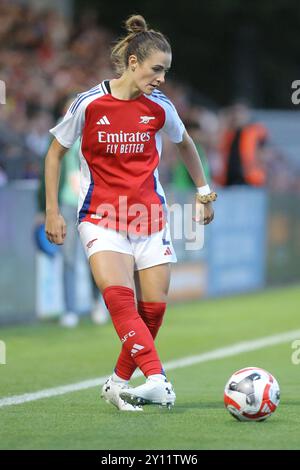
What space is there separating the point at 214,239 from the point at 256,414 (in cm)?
996

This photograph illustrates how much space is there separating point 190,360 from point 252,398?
3635 millimetres

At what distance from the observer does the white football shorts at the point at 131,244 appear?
7.74m

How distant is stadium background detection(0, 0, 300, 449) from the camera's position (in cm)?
1005

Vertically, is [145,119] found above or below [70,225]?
below

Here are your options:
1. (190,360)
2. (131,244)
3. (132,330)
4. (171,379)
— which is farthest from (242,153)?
(132,330)

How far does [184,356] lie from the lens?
11.2 meters

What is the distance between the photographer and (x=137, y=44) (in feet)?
25.1

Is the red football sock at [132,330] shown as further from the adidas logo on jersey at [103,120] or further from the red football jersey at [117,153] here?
the adidas logo on jersey at [103,120]

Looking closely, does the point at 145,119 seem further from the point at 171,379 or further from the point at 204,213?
the point at 171,379

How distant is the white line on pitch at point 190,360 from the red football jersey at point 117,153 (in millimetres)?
1350

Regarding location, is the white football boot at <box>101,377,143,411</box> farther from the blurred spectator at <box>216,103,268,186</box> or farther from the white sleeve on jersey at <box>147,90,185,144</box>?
the blurred spectator at <box>216,103,268,186</box>

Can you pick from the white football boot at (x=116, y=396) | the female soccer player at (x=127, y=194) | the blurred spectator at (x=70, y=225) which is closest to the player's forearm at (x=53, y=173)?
the female soccer player at (x=127, y=194)

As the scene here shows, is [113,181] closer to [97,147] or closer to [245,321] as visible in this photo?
[97,147]
